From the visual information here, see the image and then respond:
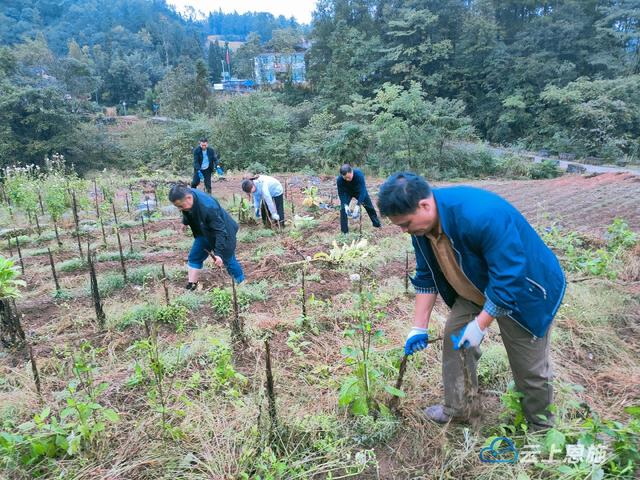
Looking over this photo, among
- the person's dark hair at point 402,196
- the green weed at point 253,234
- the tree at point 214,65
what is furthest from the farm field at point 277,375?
the tree at point 214,65

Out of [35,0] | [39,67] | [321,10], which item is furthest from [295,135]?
[35,0]

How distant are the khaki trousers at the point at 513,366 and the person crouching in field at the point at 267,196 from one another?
4455mm

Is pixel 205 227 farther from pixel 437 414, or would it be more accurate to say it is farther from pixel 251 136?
pixel 251 136

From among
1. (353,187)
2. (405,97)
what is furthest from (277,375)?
(405,97)

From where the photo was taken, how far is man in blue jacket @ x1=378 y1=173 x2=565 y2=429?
1.70 meters

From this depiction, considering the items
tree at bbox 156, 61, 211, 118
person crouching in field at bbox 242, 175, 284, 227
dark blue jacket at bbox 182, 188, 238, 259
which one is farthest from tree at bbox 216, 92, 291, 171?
dark blue jacket at bbox 182, 188, 238, 259

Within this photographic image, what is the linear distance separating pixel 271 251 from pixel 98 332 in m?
2.67

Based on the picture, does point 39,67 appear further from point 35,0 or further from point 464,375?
point 35,0

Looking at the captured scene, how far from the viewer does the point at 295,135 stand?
2148cm

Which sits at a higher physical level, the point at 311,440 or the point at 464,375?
the point at 464,375

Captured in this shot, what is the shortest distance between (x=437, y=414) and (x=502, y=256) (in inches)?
40.3

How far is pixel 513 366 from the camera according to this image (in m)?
2.04

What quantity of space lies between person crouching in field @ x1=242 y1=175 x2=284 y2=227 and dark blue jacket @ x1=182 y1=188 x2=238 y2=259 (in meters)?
1.89

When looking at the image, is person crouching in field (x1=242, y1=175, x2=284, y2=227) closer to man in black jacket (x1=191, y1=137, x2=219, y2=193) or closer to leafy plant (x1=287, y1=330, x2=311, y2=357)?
man in black jacket (x1=191, y1=137, x2=219, y2=193)
